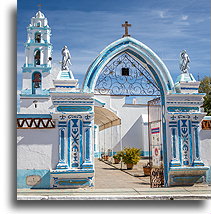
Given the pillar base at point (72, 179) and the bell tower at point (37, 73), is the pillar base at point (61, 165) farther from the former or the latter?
the bell tower at point (37, 73)

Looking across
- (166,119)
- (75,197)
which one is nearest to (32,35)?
(166,119)

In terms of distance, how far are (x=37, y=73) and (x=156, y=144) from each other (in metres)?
9.05

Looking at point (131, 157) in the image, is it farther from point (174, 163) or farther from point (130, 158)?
point (174, 163)

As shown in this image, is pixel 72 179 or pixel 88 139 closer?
pixel 72 179

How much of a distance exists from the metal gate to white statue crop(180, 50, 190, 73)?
875 millimetres

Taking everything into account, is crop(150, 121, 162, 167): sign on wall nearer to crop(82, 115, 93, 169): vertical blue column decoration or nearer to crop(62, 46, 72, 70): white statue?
crop(82, 115, 93, 169): vertical blue column decoration

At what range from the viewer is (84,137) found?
6.68 m

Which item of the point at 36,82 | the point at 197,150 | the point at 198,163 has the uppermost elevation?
the point at 36,82

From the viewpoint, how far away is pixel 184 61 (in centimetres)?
727

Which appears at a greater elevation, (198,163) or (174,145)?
(174,145)

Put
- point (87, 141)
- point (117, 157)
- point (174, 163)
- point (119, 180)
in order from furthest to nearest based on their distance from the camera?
point (117, 157)
point (119, 180)
point (174, 163)
point (87, 141)

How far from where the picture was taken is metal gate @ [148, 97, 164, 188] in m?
7.25

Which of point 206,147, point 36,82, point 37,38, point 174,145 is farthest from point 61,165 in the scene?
point 37,38

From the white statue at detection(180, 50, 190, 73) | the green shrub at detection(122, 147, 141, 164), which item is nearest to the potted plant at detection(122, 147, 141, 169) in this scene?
the green shrub at detection(122, 147, 141, 164)
